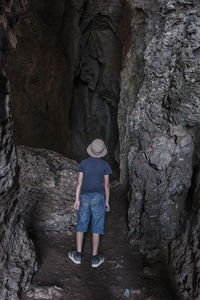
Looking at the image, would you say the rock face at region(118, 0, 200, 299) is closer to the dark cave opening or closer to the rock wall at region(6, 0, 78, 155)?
the dark cave opening

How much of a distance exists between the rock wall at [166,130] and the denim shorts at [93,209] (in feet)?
2.55

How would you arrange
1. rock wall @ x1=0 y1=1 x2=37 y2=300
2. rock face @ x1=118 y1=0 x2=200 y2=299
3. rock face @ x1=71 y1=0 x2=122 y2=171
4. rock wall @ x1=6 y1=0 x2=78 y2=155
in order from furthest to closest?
1. rock face @ x1=71 y1=0 x2=122 y2=171
2. rock wall @ x1=6 y1=0 x2=78 y2=155
3. rock face @ x1=118 y1=0 x2=200 y2=299
4. rock wall @ x1=0 y1=1 x2=37 y2=300

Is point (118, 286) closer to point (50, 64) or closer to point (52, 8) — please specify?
point (50, 64)

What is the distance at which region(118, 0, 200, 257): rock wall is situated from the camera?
11.1ft

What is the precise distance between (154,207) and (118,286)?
3.78 feet

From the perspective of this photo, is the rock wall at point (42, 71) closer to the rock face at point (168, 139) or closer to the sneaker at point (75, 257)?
the rock face at point (168, 139)

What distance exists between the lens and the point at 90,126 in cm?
1202

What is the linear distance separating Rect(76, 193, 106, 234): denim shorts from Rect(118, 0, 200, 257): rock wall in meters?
0.78

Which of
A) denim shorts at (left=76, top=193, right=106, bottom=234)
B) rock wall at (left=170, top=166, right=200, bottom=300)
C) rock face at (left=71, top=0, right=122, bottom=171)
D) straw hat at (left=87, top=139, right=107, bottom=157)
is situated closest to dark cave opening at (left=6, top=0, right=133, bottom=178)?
rock face at (left=71, top=0, right=122, bottom=171)

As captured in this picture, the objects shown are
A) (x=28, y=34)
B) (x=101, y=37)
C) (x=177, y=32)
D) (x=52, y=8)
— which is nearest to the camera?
(x=177, y=32)

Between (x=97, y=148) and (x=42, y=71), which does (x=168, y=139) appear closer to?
(x=97, y=148)

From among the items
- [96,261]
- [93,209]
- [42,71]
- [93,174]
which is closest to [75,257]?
[96,261]

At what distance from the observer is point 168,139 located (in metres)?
3.63

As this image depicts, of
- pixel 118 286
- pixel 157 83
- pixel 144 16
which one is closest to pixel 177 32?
pixel 157 83
